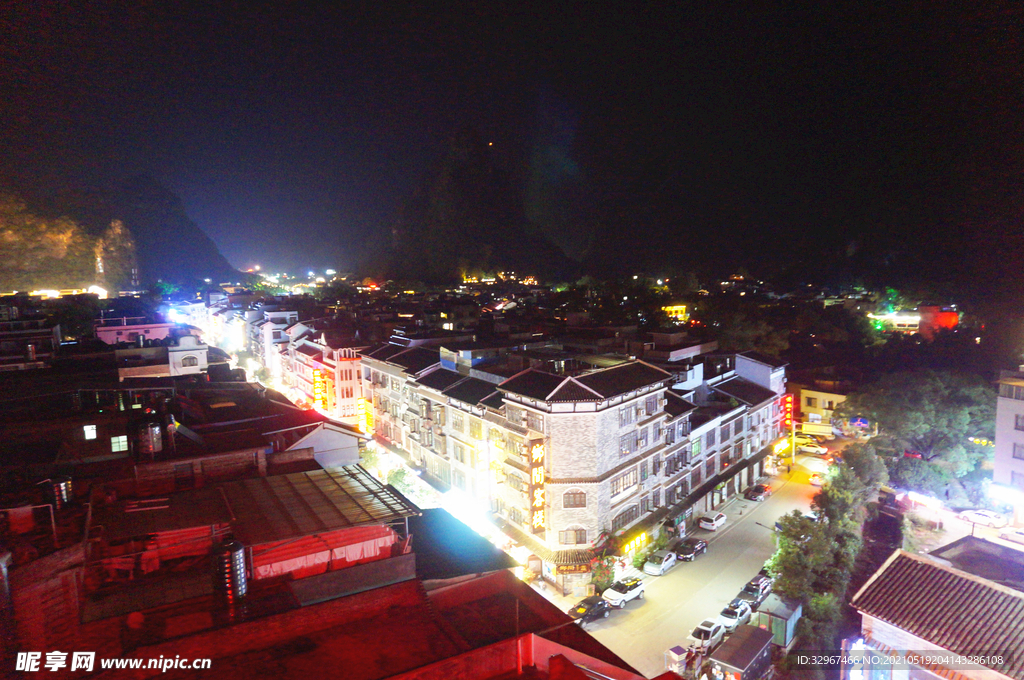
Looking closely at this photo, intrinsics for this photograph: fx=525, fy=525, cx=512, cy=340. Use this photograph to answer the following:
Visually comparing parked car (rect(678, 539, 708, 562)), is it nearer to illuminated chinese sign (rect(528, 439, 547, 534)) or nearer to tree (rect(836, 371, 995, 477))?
illuminated chinese sign (rect(528, 439, 547, 534))

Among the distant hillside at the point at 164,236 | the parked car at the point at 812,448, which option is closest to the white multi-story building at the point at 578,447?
the parked car at the point at 812,448

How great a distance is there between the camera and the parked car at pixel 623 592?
14523 millimetres

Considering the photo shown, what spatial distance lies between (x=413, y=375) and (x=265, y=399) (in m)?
6.63

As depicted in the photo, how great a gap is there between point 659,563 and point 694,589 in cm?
118

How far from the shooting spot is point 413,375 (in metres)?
21.9

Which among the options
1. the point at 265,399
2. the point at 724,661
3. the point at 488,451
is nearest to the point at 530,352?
the point at 488,451

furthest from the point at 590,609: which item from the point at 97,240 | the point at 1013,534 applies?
the point at 97,240

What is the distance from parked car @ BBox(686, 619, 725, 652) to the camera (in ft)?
41.4

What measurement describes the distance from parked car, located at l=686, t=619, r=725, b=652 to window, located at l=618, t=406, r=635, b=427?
550cm

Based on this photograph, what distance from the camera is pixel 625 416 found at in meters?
15.8

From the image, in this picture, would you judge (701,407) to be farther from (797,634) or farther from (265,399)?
(265,399)

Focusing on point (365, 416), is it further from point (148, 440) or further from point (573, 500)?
point (148, 440)

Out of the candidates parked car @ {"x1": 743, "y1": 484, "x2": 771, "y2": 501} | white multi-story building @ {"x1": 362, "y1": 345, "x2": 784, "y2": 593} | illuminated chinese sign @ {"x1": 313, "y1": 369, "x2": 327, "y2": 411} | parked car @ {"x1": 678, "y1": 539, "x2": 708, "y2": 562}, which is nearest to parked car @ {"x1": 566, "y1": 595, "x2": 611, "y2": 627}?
white multi-story building @ {"x1": 362, "y1": 345, "x2": 784, "y2": 593}

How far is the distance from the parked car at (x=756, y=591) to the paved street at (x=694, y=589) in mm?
394
